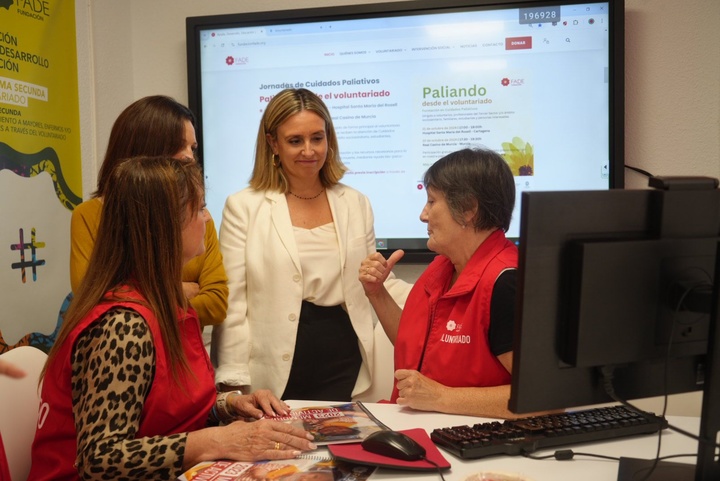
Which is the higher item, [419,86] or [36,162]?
[419,86]

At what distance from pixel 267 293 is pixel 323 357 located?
1.02 feet

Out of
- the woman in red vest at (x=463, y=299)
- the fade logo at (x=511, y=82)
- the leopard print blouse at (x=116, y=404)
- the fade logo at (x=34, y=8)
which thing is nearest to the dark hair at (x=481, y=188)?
the woman in red vest at (x=463, y=299)

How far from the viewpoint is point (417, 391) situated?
5.28 ft

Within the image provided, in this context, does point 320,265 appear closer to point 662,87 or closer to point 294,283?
point 294,283

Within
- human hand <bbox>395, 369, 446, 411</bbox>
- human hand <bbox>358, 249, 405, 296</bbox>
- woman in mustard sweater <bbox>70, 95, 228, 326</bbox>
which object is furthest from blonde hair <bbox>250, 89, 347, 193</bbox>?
human hand <bbox>395, 369, 446, 411</bbox>

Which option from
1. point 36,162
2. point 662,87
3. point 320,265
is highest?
point 662,87

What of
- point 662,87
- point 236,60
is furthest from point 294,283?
point 662,87

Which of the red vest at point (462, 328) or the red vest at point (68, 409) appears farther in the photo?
the red vest at point (462, 328)

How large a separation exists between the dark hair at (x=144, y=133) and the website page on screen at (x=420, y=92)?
114 cm

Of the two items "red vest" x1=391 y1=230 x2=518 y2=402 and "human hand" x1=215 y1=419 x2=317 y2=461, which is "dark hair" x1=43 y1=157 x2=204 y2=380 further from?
"red vest" x1=391 y1=230 x2=518 y2=402

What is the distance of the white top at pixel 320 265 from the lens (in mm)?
2445

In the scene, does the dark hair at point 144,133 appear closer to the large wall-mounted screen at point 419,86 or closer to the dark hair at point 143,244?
the dark hair at point 143,244

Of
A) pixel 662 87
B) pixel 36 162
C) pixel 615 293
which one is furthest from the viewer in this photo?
pixel 662 87

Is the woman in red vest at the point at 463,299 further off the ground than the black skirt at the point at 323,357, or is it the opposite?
the woman in red vest at the point at 463,299
